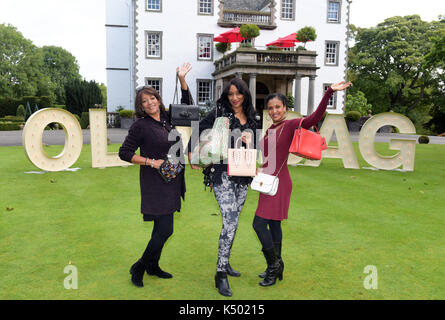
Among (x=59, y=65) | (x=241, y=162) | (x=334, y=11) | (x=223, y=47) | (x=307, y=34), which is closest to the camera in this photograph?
(x=241, y=162)

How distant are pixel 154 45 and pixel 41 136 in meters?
21.6

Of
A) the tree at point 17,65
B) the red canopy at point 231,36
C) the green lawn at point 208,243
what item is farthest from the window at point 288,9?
the tree at point 17,65

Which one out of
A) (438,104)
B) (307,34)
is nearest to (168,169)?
(307,34)

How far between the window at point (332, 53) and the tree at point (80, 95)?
70.0 ft

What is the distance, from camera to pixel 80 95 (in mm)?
34969

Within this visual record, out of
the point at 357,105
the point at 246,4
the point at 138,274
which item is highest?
the point at 246,4

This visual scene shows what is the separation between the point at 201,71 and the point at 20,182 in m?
23.3

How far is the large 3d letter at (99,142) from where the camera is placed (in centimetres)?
1059

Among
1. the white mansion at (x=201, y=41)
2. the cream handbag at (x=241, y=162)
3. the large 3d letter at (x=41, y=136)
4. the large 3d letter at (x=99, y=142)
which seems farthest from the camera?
the white mansion at (x=201, y=41)

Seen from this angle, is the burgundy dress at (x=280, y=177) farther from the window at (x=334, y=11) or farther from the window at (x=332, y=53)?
the window at (x=334, y=11)

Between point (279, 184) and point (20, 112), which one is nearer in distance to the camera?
point (279, 184)

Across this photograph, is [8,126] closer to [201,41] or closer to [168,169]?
[201,41]

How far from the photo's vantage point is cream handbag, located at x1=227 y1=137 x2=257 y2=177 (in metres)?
3.44

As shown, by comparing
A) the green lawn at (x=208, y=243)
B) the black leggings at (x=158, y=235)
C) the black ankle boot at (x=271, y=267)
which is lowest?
the green lawn at (x=208, y=243)
